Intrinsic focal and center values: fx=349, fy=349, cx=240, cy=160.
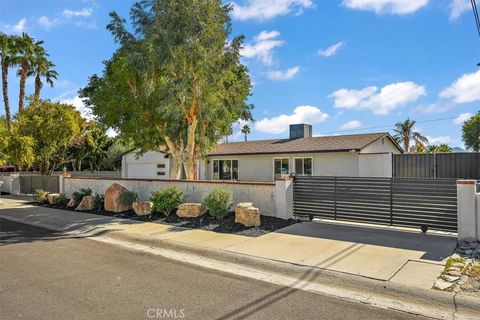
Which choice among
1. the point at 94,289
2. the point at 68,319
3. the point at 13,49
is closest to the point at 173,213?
the point at 94,289

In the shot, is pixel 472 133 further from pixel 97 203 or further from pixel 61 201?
pixel 61 201

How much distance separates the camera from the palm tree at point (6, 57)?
3064 cm

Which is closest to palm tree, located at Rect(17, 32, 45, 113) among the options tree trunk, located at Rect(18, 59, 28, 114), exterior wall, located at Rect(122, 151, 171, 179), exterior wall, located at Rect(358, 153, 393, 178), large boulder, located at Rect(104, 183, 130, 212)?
tree trunk, located at Rect(18, 59, 28, 114)

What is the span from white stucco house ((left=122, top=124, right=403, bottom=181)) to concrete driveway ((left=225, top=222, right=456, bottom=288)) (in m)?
9.29

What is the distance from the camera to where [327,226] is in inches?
392

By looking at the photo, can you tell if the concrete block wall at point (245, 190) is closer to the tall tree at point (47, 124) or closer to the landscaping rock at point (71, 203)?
the landscaping rock at point (71, 203)

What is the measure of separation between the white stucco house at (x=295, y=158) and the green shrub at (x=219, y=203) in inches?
285

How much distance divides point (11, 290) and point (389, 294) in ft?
19.1

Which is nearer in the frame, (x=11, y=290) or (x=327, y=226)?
(x=11, y=290)

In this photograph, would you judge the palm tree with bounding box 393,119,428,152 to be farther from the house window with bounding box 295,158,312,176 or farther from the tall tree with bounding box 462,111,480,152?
the house window with bounding box 295,158,312,176

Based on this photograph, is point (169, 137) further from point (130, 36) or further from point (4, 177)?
point (4, 177)

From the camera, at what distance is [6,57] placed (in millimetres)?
31422

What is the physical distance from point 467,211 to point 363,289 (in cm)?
423

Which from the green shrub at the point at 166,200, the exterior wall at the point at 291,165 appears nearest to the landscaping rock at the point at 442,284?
the green shrub at the point at 166,200
